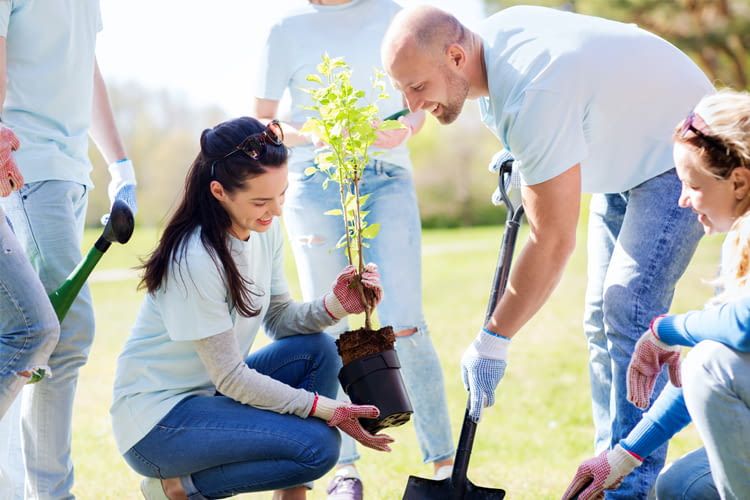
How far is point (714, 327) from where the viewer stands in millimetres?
2188

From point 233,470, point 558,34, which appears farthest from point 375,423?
point 558,34

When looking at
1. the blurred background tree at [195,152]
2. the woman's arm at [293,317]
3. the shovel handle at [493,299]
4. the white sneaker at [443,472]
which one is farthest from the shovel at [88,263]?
the blurred background tree at [195,152]

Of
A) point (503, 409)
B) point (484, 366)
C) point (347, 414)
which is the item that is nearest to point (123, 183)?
point (347, 414)

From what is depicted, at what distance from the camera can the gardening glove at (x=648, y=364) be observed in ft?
7.87

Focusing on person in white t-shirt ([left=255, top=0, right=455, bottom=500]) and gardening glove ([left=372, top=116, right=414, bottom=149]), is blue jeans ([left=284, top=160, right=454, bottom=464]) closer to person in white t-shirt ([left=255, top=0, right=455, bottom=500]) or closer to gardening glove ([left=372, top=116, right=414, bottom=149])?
person in white t-shirt ([left=255, top=0, right=455, bottom=500])

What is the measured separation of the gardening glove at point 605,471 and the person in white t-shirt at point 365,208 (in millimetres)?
766

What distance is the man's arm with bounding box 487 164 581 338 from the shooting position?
2465 millimetres

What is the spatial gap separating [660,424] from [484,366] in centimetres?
49

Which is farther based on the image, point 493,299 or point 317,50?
point 317,50

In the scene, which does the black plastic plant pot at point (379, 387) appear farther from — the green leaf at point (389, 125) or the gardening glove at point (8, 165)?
the gardening glove at point (8, 165)

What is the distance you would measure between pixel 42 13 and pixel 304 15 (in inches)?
38.5

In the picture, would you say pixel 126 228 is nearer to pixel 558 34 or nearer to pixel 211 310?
pixel 211 310

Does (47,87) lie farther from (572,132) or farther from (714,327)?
(714,327)

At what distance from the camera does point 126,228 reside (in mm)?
2768
